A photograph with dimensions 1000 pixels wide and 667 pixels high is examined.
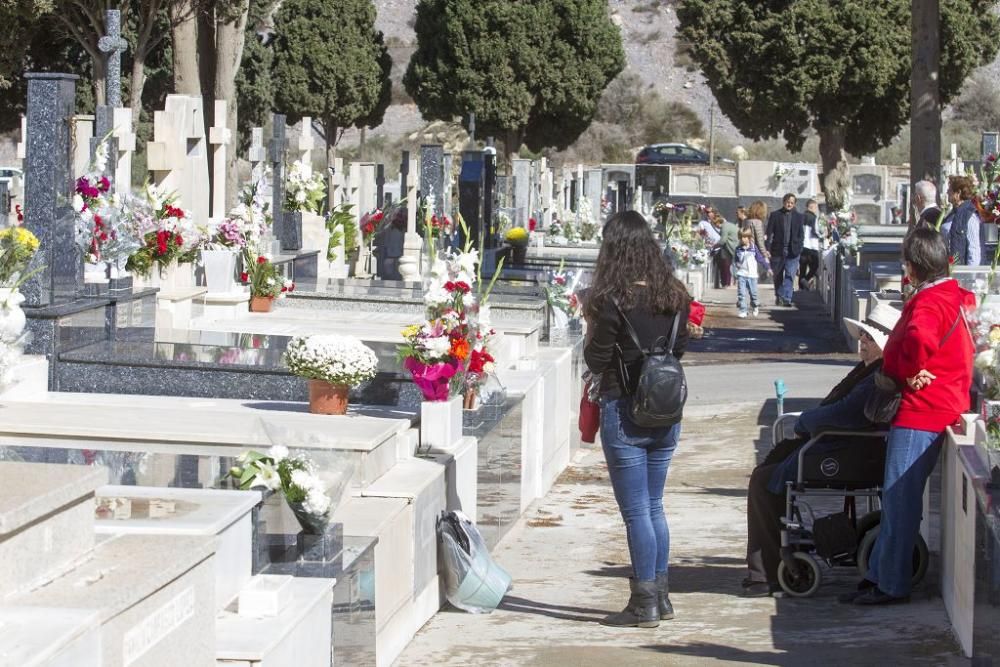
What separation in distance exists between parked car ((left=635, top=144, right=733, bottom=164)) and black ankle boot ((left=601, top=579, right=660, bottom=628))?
50.5m

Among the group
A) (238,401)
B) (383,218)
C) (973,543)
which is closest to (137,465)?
(238,401)

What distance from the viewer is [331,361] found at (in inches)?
290

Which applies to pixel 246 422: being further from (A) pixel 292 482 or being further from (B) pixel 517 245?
(B) pixel 517 245

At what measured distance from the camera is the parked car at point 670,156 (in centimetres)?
5743

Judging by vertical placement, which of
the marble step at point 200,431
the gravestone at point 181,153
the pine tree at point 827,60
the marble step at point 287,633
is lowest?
the marble step at point 287,633

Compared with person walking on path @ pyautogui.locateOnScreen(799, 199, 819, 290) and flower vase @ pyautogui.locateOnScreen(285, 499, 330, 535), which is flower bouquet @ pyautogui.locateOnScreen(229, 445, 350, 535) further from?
person walking on path @ pyautogui.locateOnScreen(799, 199, 819, 290)

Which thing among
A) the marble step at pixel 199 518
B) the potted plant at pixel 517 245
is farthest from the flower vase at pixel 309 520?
the potted plant at pixel 517 245

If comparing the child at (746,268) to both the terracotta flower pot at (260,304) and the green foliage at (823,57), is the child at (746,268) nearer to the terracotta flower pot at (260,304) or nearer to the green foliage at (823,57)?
the terracotta flower pot at (260,304)

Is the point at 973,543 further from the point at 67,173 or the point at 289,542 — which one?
the point at 67,173

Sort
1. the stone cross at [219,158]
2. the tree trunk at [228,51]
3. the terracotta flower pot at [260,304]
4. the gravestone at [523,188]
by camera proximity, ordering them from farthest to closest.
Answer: the gravestone at [523,188] < the tree trunk at [228,51] < the stone cross at [219,158] < the terracotta flower pot at [260,304]

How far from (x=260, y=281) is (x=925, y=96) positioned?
1011 centimetres

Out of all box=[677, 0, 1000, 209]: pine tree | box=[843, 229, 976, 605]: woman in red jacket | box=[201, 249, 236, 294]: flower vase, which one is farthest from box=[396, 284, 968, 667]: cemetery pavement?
box=[677, 0, 1000, 209]: pine tree

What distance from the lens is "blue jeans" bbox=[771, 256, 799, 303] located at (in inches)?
946

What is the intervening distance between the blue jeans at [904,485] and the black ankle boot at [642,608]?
974 millimetres
